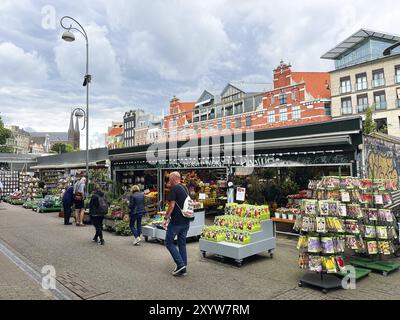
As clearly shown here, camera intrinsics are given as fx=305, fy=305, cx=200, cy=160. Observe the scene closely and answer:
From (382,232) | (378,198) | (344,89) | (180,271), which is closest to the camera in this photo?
(180,271)

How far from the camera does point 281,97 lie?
40.5m

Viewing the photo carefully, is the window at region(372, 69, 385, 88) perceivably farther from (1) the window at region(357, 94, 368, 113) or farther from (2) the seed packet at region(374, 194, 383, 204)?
(2) the seed packet at region(374, 194, 383, 204)

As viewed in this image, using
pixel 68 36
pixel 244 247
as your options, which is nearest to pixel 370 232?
pixel 244 247

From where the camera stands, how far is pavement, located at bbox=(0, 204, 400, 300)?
179 inches

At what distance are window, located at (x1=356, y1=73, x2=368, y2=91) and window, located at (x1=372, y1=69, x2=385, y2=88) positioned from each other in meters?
0.89

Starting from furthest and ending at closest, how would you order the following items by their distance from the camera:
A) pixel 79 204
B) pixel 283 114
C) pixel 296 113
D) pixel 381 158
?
pixel 283 114, pixel 296 113, pixel 79 204, pixel 381 158

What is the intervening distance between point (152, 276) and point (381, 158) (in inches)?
282

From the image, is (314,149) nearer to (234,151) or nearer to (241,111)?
(234,151)

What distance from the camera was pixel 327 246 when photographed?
15.5 ft

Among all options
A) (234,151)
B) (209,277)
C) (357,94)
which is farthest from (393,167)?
(357,94)

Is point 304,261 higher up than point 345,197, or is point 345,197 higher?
point 345,197

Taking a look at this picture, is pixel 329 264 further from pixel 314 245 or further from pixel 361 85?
pixel 361 85

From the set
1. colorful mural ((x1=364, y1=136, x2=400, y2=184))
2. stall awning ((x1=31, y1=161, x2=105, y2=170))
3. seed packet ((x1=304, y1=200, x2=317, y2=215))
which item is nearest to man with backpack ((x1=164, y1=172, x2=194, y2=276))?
seed packet ((x1=304, y1=200, x2=317, y2=215))
